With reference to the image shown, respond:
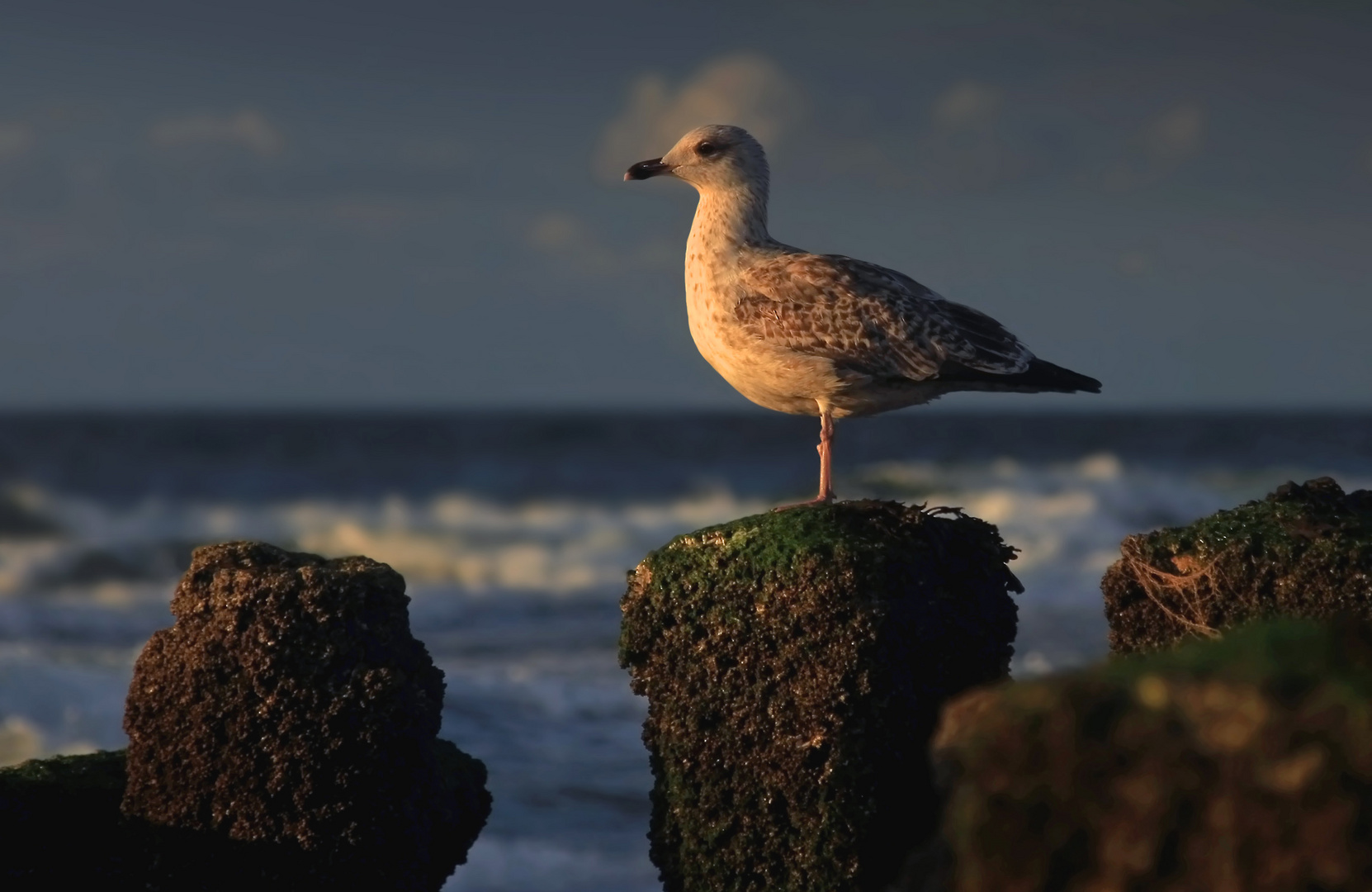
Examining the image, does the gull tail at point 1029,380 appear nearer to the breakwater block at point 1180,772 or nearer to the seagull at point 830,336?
the seagull at point 830,336

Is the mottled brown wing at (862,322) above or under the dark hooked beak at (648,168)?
under

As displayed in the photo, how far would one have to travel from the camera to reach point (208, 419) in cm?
4828

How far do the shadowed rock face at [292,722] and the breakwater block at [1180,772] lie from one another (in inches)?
177

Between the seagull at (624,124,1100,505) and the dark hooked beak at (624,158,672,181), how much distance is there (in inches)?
21.0

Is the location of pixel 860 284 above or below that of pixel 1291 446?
below

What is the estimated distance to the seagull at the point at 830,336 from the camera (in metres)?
8.26

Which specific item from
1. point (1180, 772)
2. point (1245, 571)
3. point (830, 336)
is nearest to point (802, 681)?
point (830, 336)

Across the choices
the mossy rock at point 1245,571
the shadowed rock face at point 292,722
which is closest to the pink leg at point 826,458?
the mossy rock at point 1245,571

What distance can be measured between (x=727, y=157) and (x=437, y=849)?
422cm

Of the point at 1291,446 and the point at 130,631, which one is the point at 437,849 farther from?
the point at 1291,446

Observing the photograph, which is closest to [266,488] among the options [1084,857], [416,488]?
[416,488]

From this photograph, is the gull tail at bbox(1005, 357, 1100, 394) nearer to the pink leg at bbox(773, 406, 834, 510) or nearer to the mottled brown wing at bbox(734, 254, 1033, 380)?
the mottled brown wing at bbox(734, 254, 1033, 380)

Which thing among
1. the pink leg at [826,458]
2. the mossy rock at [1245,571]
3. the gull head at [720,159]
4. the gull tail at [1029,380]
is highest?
the gull head at [720,159]

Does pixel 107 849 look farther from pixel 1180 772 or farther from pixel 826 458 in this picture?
pixel 1180 772
